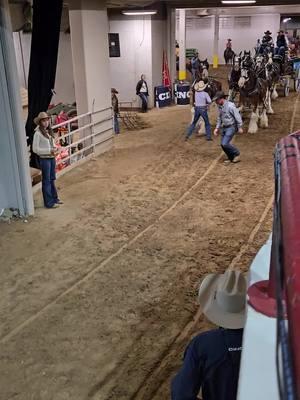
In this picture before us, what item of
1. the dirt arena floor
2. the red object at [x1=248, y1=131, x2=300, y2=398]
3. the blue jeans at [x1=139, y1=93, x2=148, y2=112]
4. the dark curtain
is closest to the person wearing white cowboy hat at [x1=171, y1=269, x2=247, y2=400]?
the red object at [x1=248, y1=131, x2=300, y2=398]

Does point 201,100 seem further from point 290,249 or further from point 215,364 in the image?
point 290,249

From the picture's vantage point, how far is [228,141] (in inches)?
418

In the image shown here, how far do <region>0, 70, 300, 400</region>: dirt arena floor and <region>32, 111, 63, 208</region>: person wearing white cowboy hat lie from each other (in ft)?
1.01

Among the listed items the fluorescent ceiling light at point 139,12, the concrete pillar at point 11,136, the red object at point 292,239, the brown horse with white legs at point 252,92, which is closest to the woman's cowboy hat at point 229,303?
the red object at point 292,239

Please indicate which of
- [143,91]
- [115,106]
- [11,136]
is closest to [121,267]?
[11,136]

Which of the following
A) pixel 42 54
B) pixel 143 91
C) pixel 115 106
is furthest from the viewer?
pixel 143 91

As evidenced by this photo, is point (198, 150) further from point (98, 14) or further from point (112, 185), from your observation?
point (98, 14)

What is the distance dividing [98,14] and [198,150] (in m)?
4.16

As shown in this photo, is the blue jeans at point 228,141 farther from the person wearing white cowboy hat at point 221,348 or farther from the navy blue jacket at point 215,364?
the navy blue jacket at point 215,364

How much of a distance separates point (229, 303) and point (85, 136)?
32.9 feet

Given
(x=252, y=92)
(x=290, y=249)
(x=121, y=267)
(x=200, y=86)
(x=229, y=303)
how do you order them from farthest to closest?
(x=252, y=92) < (x=200, y=86) < (x=121, y=267) < (x=229, y=303) < (x=290, y=249)

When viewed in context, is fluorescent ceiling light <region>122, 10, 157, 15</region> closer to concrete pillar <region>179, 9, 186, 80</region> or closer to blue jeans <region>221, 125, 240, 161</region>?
concrete pillar <region>179, 9, 186, 80</region>

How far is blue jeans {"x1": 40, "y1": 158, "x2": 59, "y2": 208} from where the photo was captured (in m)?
8.30

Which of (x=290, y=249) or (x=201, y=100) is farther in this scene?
(x=201, y=100)
